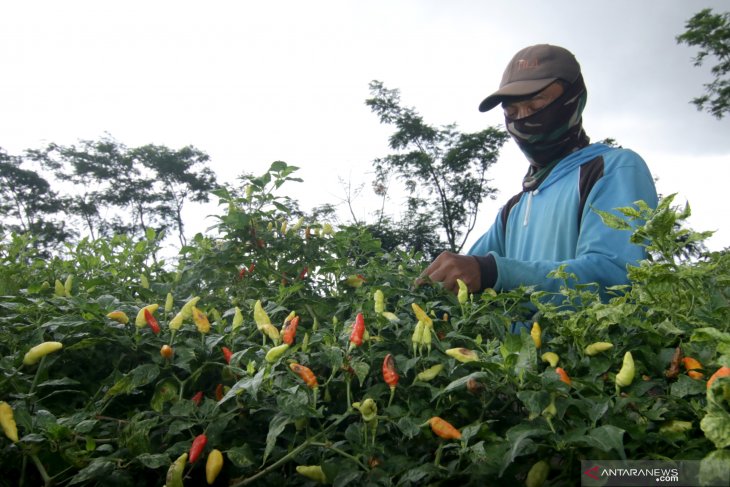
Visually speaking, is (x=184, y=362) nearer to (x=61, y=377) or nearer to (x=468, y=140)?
(x=61, y=377)

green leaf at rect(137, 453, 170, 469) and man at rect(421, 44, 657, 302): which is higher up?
man at rect(421, 44, 657, 302)

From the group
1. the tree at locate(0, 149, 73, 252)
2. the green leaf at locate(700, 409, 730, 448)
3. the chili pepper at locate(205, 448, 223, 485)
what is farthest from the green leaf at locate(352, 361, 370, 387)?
the tree at locate(0, 149, 73, 252)

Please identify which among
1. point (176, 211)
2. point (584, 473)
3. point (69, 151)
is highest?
point (69, 151)

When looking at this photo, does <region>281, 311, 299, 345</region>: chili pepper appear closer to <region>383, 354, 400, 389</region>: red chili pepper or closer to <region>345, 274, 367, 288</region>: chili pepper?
<region>383, 354, 400, 389</region>: red chili pepper

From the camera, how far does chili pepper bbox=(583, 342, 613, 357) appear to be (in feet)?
2.68

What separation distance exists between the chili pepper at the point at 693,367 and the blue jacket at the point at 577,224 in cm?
60

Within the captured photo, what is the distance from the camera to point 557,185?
1934mm

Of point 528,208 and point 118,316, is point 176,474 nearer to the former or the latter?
point 118,316

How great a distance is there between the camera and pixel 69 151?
1172 inches

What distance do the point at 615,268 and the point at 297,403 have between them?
111 cm

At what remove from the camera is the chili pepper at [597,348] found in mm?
817

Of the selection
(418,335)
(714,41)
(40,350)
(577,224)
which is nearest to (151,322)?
(40,350)

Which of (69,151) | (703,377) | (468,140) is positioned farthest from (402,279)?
(69,151)

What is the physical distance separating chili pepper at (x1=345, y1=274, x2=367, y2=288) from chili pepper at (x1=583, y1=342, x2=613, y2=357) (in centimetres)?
61
